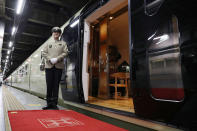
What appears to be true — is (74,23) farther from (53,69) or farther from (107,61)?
(107,61)

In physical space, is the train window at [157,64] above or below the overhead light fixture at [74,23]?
below

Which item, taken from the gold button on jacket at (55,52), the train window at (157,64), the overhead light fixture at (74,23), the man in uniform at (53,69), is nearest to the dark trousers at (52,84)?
the man in uniform at (53,69)

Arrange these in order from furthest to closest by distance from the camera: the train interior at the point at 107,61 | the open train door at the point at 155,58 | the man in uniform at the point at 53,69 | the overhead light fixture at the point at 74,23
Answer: the train interior at the point at 107,61, the overhead light fixture at the point at 74,23, the man in uniform at the point at 53,69, the open train door at the point at 155,58

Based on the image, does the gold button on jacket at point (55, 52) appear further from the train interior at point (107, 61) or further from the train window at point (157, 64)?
the train window at point (157, 64)

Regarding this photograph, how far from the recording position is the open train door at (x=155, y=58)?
1.16 m

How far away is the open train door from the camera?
116 cm

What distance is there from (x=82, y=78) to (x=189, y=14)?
1.95m

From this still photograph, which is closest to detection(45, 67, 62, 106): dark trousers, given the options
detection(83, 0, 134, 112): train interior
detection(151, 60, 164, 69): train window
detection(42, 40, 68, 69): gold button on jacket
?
detection(42, 40, 68, 69): gold button on jacket

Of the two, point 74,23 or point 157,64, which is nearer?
point 157,64

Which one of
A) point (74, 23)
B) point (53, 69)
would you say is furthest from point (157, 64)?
point (74, 23)

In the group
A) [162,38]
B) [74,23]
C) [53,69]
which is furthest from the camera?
[74,23]

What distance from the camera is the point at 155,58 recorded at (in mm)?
1310

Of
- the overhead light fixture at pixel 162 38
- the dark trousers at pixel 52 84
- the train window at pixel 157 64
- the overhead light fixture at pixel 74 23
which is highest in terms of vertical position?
the overhead light fixture at pixel 74 23

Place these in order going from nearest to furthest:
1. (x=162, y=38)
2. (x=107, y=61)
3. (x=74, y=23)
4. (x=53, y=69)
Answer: (x=162, y=38), (x=53, y=69), (x=74, y=23), (x=107, y=61)
